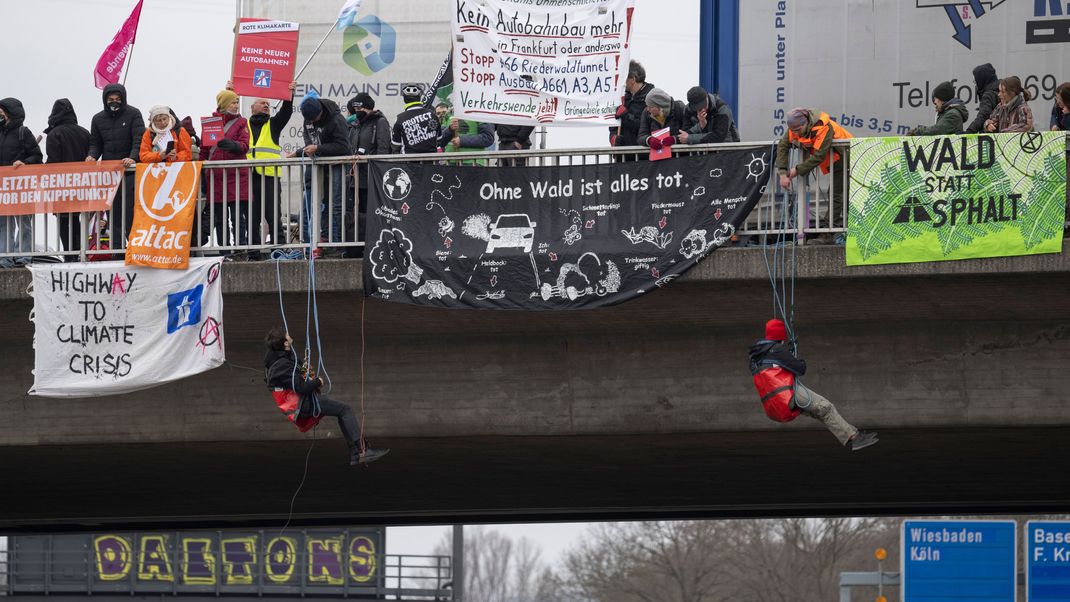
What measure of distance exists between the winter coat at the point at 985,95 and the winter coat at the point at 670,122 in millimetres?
2672

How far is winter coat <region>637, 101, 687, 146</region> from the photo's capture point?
15.4 m

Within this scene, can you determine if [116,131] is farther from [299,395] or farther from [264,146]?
[299,395]

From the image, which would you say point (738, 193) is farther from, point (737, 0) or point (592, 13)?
point (737, 0)

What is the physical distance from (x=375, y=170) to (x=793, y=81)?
507 centimetres

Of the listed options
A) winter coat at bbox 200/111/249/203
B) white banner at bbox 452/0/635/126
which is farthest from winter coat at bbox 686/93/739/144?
winter coat at bbox 200/111/249/203

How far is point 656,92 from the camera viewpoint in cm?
1527

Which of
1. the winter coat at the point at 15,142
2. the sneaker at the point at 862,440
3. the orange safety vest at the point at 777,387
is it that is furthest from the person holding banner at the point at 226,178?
the sneaker at the point at 862,440

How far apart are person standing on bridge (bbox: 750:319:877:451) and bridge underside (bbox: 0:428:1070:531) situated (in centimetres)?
213

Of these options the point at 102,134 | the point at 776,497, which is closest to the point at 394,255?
the point at 102,134

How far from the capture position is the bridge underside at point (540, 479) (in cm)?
1689

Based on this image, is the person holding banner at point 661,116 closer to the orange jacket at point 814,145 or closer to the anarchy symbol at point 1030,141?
the orange jacket at point 814,145

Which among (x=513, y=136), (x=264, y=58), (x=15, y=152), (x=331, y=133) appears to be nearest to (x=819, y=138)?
(x=513, y=136)

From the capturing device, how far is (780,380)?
1326 cm

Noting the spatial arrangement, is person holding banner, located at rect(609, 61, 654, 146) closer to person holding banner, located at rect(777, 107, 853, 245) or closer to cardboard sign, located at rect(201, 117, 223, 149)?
person holding banner, located at rect(777, 107, 853, 245)
